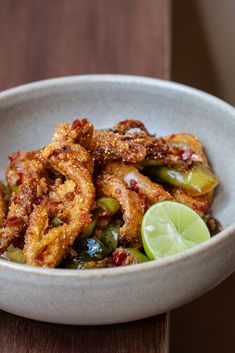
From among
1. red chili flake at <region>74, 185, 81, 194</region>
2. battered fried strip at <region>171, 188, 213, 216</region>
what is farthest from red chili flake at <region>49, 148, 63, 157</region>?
battered fried strip at <region>171, 188, 213, 216</region>

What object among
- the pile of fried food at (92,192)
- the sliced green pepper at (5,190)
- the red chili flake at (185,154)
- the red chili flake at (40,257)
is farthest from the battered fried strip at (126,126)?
the red chili flake at (40,257)

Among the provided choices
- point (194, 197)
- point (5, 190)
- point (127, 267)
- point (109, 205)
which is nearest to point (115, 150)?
point (109, 205)

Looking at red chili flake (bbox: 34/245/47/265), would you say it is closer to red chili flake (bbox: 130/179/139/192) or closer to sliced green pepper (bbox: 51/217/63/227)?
sliced green pepper (bbox: 51/217/63/227)

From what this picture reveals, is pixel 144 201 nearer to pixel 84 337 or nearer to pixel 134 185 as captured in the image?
pixel 134 185

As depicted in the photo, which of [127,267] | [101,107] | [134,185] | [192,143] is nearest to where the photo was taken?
[127,267]

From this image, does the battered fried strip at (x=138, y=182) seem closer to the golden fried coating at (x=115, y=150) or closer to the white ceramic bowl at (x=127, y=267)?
the golden fried coating at (x=115, y=150)

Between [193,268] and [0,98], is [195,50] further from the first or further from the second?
[193,268]

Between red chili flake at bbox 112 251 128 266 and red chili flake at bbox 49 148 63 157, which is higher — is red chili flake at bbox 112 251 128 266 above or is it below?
below
